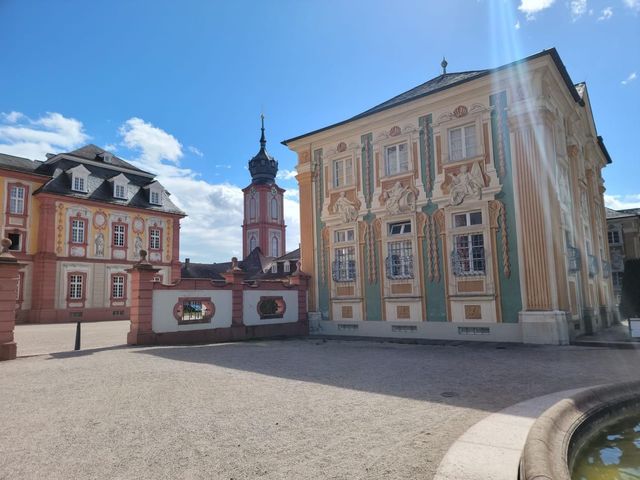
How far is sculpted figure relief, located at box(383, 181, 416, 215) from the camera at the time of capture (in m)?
17.5

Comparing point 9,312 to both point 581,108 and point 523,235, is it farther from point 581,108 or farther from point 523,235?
point 581,108

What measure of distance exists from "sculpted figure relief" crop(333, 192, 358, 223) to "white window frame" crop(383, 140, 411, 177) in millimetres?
2005

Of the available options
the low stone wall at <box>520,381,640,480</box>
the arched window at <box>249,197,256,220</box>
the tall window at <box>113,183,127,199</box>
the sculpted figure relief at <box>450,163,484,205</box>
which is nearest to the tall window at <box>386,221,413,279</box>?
the sculpted figure relief at <box>450,163,484,205</box>

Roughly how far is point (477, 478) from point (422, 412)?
2.40 meters

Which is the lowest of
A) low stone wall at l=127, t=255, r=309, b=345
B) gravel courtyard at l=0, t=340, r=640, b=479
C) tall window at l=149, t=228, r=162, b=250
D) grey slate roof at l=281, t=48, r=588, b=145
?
gravel courtyard at l=0, t=340, r=640, b=479

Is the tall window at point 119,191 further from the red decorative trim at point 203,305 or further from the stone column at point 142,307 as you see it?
the stone column at point 142,307

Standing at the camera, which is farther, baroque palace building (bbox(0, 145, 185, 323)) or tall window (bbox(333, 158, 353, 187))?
baroque palace building (bbox(0, 145, 185, 323))

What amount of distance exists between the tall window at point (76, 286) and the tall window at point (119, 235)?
3.70 m

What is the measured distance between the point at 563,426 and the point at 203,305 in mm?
13828

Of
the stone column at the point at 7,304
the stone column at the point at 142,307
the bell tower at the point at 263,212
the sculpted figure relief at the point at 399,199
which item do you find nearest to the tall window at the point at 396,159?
the sculpted figure relief at the point at 399,199

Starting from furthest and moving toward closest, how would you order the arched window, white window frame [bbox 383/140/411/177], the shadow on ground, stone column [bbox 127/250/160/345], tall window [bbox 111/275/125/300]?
the arched window < tall window [bbox 111/275/125/300] < white window frame [bbox 383/140/411/177] < stone column [bbox 127/250/160/345] < the shadow on ground

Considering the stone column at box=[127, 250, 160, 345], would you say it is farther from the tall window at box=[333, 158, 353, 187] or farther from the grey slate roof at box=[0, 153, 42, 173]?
the grey slate roof at box=[0, 153, 42, 173]

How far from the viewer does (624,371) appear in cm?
884

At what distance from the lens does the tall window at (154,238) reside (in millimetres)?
38125
